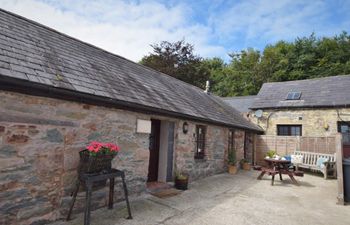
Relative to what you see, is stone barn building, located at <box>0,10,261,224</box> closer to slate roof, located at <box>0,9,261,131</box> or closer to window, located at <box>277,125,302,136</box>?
slate roof, located at <box>0,9,261,131</box>

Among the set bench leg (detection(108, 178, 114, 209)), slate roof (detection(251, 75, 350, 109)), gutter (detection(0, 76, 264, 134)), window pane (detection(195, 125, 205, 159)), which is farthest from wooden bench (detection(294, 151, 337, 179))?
bench leg (detection(108, 178, 114, 209))

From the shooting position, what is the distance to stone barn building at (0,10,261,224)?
4.16 meters

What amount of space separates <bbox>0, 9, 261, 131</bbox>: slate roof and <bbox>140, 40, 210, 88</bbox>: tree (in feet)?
48.8

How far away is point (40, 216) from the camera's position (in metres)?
4.40

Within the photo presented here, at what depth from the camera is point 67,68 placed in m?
5.77

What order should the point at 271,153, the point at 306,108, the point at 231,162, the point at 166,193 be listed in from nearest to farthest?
the point at 166,193 → the point at 231,162 → the point at 271,153 → the point at 306,108

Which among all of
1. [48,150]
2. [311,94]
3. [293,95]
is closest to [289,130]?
[293,95]

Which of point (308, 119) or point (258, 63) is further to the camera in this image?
point (258, 63)

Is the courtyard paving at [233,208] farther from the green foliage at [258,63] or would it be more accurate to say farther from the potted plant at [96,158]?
the green foliage at [258,63]

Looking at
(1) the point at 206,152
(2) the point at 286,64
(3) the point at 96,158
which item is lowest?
(1) the point at 206,152

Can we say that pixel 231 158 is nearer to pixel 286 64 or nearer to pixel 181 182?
pixel 181 182

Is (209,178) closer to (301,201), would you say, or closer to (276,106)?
(301,201)

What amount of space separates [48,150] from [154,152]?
4121 mm

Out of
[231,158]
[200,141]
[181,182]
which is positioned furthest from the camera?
[231,158]
